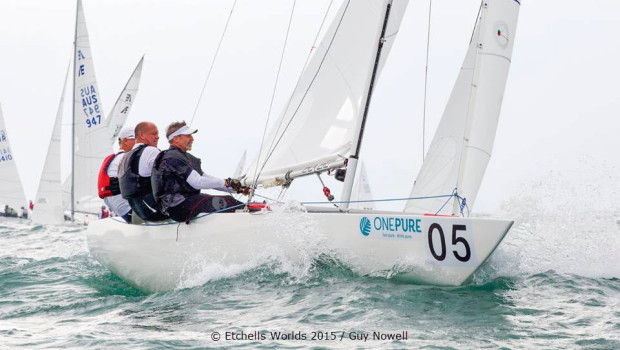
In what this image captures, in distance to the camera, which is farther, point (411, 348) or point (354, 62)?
point (354, 62)

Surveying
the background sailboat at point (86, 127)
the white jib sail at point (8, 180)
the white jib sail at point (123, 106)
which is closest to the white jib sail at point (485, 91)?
the background sailboat at point (86, 127)

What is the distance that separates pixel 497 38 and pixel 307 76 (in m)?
2.00

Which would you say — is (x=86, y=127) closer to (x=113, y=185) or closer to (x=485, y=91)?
(x=113, y=185)

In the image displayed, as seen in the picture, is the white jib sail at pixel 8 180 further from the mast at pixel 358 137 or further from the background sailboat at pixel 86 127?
the mast at pixel 358 137

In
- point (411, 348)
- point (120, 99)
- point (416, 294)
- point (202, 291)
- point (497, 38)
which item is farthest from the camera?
point (120, 99)

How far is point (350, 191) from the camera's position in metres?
6.20

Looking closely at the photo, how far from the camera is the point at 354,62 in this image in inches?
275

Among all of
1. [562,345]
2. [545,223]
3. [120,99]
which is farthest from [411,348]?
[120,99]

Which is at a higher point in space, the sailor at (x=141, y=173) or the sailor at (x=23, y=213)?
the sailor at (x=141, y=173)

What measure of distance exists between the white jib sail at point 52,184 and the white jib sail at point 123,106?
83.6 inches

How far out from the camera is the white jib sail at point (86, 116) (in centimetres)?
1880

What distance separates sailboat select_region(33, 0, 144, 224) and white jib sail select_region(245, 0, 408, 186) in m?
12.7

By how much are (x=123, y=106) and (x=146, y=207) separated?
16.8m

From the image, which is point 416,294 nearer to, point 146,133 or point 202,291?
point 202,291
